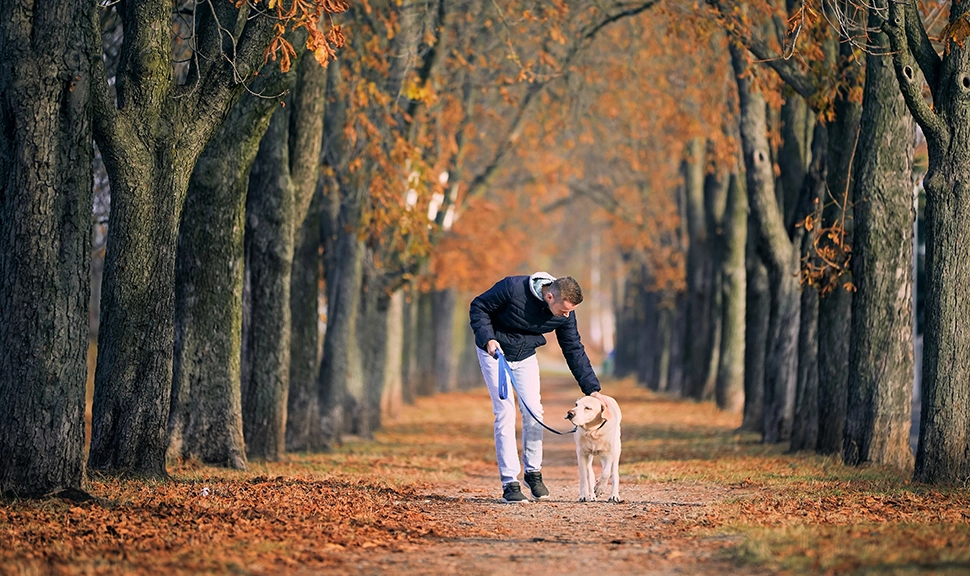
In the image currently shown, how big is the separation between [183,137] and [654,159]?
29.0m

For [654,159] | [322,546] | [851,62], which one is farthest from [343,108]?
[654,159]

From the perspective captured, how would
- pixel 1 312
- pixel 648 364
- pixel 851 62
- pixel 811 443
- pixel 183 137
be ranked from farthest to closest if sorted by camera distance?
pixel 648 364
pixel 811 443
pixel 851 62
pixel 183 137
pixel 1 312

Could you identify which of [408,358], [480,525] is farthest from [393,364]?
[480,525]

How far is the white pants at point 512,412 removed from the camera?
443 inches

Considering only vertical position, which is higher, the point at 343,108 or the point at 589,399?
the point at 343,108

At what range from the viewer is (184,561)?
25.1 feet

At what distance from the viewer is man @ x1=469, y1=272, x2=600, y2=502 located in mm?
11102

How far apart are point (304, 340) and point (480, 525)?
363 inches

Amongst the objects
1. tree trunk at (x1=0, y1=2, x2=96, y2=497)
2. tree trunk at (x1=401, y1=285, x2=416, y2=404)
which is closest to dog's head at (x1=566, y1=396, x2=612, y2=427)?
tree trunk at (x1=0, y1=2, x2=96, y2=497)

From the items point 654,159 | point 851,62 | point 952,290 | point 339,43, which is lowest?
point 952,290

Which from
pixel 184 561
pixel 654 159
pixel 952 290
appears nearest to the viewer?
pixel 184 561

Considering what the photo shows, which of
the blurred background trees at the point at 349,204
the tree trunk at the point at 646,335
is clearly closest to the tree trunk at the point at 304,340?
the blurred background trees at the point at 349,204

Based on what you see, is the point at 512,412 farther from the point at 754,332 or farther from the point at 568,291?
the point at 754,332

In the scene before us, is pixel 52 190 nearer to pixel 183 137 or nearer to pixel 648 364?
pixel 183 137
